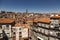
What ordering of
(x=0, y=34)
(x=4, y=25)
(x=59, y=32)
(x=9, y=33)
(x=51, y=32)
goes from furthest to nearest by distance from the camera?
(x=4, y=25)
(x=9, y=33)
(x=0, y=34)
(x=51, y=32)
(x=59, y=32)

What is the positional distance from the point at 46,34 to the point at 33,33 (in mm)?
6577

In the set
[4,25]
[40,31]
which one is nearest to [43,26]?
[40,31]

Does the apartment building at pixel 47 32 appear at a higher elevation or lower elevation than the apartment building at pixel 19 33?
higher

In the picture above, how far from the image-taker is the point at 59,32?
2536 centimetres

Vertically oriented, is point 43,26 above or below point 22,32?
above

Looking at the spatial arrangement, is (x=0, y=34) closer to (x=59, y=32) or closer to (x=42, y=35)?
(x=42, y=35)

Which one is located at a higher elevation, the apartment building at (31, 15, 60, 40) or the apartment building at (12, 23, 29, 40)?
the apartment building at (31, 15, 60, 40)

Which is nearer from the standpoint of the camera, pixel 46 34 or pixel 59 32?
pixel 59 32

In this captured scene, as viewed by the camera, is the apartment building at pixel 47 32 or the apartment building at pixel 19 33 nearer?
the apartment building at pixel 47 32

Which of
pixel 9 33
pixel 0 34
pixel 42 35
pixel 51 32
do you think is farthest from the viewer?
pixel 9 33

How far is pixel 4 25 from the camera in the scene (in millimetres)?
45281

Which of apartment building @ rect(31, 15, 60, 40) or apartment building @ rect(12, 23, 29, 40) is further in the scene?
apartment building @ rect(12, 23, 29, 40)

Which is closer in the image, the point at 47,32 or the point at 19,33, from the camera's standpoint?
the point at 47,32

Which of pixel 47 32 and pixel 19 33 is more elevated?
pixel 47 32
